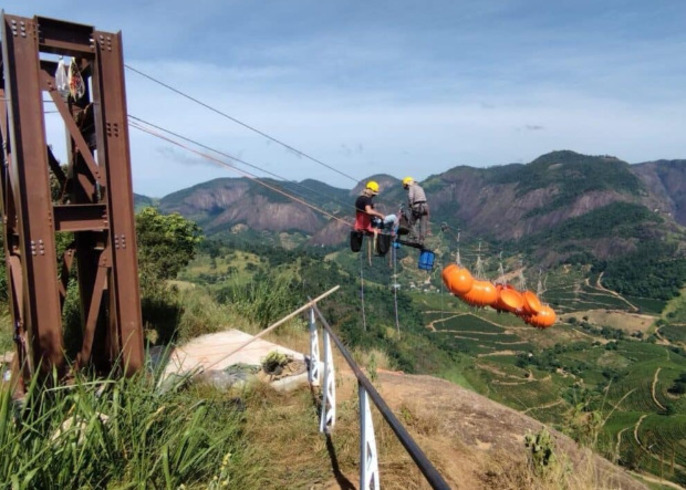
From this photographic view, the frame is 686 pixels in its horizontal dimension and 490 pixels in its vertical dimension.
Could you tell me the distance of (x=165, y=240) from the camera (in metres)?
15.9

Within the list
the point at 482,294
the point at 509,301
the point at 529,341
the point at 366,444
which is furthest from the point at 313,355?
the point at 529,341

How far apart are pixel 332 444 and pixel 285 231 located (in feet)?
531

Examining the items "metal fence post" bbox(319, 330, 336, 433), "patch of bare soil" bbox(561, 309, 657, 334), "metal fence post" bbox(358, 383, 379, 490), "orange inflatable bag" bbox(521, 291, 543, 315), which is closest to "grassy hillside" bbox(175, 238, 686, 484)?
"patch of bare soil" bbox(561, 309, 657, 334)

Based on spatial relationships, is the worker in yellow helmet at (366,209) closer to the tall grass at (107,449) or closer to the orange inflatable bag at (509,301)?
the orange inflatable bag at (509,301)

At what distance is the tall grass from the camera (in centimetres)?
237

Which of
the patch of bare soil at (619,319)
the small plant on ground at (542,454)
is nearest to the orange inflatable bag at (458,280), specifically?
the small plant on ground at (542,454)

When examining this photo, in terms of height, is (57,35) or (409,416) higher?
(57,35)

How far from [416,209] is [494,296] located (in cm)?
217

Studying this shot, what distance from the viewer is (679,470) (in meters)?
25.7

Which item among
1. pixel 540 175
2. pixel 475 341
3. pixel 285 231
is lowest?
pixel 475 341

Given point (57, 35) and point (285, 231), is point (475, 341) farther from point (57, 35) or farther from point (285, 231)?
point (285, 231)

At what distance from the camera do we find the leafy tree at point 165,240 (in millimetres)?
14836

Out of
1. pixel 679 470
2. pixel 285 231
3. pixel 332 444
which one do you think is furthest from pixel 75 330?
pixel 285 231

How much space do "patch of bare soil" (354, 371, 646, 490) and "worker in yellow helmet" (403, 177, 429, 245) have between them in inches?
118
